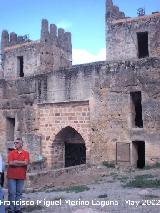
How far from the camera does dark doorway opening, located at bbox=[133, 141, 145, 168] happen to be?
1319 cm

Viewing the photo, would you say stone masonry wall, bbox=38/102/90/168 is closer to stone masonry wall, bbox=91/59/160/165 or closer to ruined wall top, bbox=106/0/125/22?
stone masonry wall, bbox=91/59/160/165

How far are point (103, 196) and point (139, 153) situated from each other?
633 centimetres

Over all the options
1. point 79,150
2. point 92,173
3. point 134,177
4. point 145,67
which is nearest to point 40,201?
point 134,177

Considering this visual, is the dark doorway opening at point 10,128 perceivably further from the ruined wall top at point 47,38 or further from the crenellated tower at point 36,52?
the ruined wall top at point 47,38

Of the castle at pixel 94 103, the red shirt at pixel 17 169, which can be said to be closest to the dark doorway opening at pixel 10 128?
the castle at pixel 94 103

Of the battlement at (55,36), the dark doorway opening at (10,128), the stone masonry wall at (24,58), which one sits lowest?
the dark doorway opening at (10,128)

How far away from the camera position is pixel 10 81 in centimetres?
1752

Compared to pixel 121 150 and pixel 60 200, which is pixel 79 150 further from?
pixel 60 200

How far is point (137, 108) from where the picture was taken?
1388 centimetres

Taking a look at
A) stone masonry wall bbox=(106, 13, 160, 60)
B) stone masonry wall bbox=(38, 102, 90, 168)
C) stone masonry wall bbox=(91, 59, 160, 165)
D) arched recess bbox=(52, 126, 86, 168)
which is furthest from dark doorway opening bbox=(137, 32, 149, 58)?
arched recess bbox=(52, 126, 86, 168)

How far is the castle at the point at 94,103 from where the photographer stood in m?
12.9

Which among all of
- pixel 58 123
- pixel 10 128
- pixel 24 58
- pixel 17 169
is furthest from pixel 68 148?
pixel 17 169

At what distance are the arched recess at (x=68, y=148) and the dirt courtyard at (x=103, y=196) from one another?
4177 mm

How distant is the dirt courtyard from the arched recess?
4.18 metres
